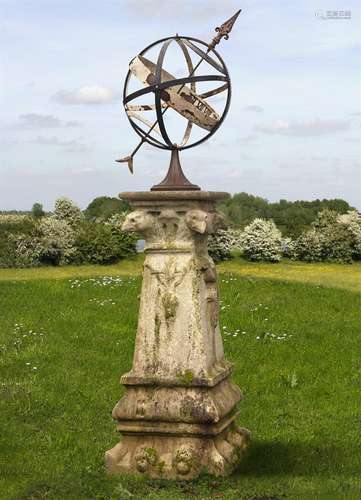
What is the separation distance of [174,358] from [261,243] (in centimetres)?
1758

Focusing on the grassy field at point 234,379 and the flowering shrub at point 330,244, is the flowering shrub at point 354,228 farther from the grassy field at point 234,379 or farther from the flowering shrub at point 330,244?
the grassy field at point 234,379

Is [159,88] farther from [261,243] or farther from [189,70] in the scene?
[261,243]

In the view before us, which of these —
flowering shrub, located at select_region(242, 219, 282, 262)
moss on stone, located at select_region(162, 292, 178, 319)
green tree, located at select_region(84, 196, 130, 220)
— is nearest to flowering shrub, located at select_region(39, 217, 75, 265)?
flowering shrub, located at select_region(242, 219, 282, 262)

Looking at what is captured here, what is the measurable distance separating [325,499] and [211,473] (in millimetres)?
1204

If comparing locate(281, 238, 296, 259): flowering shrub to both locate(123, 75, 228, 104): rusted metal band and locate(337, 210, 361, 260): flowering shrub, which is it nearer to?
locate(337, 210, 361, 260): flowering shrub

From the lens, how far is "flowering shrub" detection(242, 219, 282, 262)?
976 inches

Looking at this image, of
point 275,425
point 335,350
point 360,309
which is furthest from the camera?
point 360,309

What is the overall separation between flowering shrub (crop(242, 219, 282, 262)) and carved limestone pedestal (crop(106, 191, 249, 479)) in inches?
676

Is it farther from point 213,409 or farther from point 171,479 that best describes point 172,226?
point 171,479

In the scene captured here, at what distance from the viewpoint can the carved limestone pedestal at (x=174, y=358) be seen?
24.4 ft

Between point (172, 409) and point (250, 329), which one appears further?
point (250, 329)

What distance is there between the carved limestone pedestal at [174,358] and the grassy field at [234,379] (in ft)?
0.83

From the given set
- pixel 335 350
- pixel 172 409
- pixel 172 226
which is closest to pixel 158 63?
pixel 172 226

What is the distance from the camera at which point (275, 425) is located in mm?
9922
